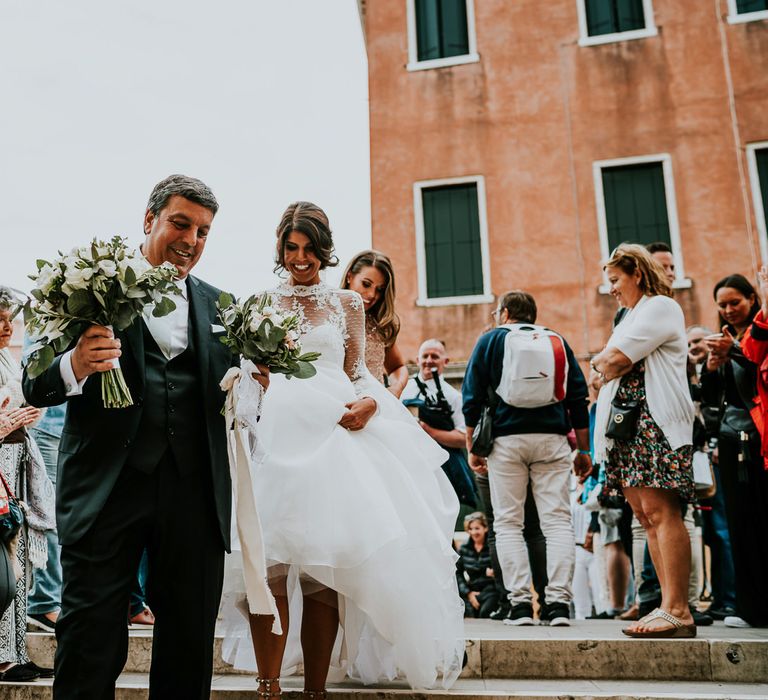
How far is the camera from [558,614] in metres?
4.99

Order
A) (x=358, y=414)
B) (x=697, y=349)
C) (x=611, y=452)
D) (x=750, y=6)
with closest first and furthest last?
(x=358, y=414) < (x=611, y=452) < (x=697, y=349) < (x=750, y=6)

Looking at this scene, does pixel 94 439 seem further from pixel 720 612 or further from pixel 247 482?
pixel 720 612

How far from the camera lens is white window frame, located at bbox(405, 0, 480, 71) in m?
13.9

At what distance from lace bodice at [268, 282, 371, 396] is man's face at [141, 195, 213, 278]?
0.99 metres

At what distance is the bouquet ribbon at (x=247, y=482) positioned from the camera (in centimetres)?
279

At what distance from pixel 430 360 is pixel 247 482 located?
3.81 m

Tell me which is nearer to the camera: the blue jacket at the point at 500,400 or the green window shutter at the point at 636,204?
the blue jacket at the point at 500,400

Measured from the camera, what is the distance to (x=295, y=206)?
12.5 ft

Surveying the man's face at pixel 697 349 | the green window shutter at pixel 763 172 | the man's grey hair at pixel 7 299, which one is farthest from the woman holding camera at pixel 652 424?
the green window shutter at pixel 763 172

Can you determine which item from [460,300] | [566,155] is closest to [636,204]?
[566,155]

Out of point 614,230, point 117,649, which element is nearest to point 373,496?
point 117,649

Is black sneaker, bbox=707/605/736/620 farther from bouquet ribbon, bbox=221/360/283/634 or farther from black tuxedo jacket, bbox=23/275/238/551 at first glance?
black tuxedo jacket, bbox=23/275/238/551

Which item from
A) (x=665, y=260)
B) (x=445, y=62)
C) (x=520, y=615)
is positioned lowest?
(x=520, y=615)

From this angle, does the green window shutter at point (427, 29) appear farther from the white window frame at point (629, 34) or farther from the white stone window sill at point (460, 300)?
the white stone window sill at point (460, 300)
